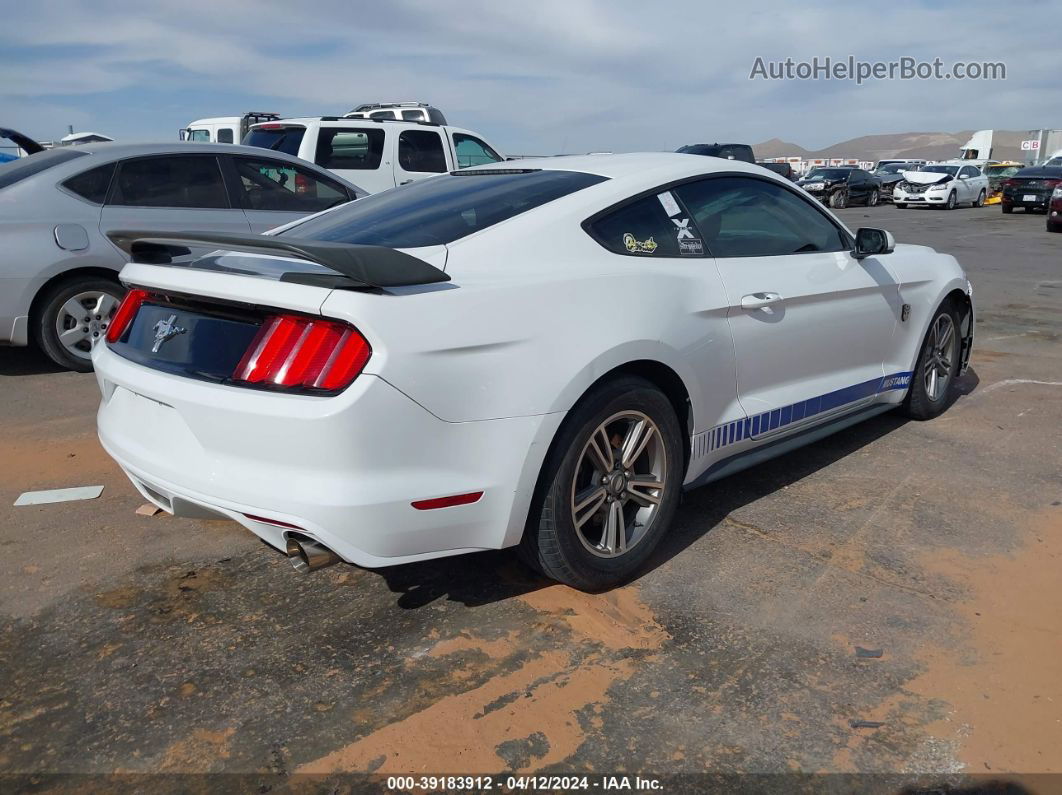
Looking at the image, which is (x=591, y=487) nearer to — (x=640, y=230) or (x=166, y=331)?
(x=640, y=230)

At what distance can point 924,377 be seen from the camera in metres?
5.06

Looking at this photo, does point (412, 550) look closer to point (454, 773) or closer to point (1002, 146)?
point (454, 773)

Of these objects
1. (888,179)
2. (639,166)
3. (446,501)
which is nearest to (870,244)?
(639,166)

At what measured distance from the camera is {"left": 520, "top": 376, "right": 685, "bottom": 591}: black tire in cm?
289

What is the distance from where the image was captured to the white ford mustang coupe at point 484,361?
2488 mm

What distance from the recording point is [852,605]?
3.08 metres

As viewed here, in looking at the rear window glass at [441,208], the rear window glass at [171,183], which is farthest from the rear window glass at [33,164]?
the rear window glass at [441,208]

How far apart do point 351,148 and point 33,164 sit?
534 cm

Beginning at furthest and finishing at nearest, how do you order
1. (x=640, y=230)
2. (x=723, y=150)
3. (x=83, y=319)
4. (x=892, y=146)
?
(x=892, y=146), (x=723, y=150), (x=83, y=319), (x=640, y=230)

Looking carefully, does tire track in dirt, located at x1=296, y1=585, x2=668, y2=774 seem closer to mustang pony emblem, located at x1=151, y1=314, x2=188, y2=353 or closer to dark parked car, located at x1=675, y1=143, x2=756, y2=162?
mustang pony emblem, located at x1=151, y1=314, x2=188, y2=353

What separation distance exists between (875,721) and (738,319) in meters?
A: 1.62

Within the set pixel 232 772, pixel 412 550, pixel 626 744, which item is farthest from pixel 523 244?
pixel 232 772

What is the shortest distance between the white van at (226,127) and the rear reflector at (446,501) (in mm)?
16493

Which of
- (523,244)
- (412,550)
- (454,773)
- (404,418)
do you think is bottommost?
(454,773)
